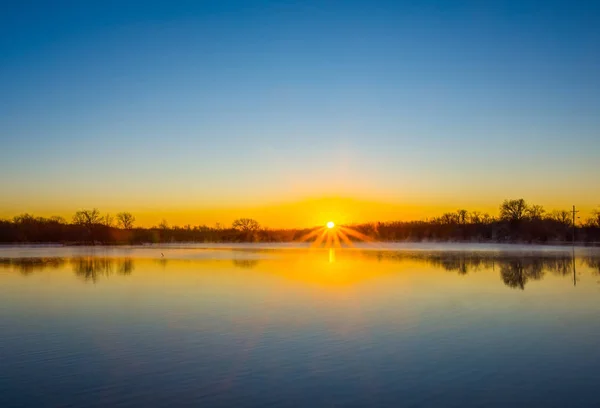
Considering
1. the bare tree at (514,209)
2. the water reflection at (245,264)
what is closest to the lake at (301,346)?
the water reflection at (245,264)

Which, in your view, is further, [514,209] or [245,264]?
[514,209]

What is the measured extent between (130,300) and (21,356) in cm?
1028

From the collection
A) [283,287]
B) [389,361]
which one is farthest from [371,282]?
[389,361]

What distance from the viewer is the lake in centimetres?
1045

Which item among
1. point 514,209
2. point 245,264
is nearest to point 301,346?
point 245,264

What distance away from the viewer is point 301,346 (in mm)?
14453

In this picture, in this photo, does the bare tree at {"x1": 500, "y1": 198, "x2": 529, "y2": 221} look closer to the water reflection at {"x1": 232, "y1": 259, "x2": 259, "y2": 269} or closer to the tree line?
the tree line

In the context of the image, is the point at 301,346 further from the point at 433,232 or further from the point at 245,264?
the point at 433,232

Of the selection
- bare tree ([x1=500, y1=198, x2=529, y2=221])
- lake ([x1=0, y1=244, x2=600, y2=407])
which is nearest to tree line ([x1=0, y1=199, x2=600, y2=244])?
bare tree ([x1=500, y1=198, x2=529, y2=221])

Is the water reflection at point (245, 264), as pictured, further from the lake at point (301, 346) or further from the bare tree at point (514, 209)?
the bare tree at point (514, 209)

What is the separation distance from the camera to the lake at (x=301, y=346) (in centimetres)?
1045

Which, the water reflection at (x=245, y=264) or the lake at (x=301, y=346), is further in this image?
the water reflection at (x=245, y=264)

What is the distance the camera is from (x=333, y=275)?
36.6m

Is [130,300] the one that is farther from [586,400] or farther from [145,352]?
[586,400]
